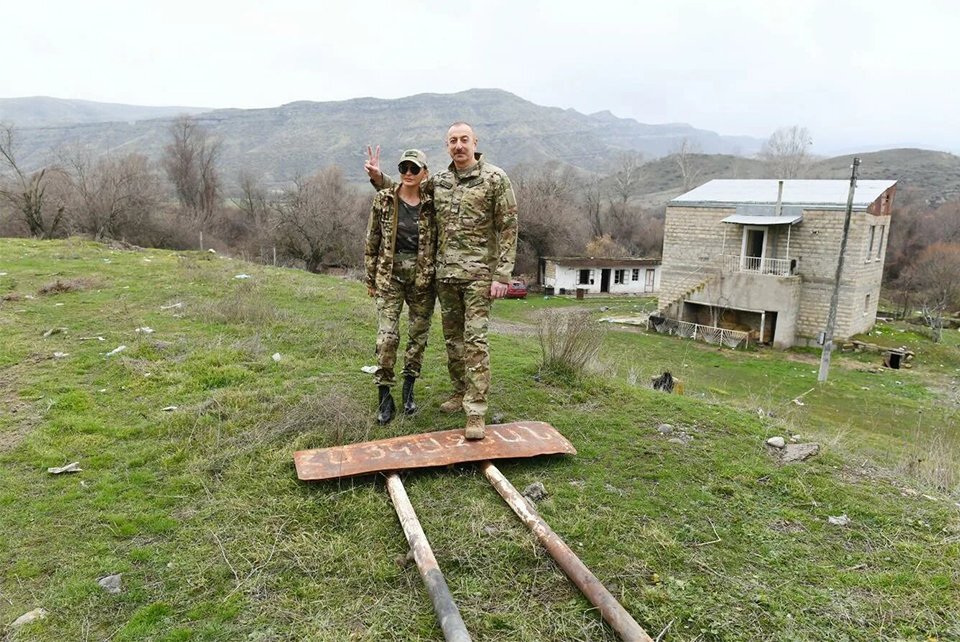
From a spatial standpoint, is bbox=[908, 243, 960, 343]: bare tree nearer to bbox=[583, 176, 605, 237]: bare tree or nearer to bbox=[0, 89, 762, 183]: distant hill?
bbox=[583, 176, 605, 237]: bare tree

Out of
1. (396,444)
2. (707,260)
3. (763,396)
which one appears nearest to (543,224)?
(707,260)

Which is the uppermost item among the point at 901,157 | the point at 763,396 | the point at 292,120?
the point at 292,120

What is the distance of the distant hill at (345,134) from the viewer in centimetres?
10694

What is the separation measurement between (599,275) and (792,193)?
1367 cm

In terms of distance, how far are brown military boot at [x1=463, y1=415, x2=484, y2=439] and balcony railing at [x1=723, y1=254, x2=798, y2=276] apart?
21401 mm

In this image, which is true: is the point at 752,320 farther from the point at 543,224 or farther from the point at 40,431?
the point at 40,431

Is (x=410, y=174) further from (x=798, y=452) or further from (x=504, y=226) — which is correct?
(x=798, y=452)

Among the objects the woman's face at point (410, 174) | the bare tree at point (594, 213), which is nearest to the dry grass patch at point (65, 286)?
the woman's face at point (410, 174)

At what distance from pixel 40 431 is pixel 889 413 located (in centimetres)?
1581

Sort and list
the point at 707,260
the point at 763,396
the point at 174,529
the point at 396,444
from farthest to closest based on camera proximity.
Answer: the point at 707,260, the point at 763,396, the point at 396,444, the point at 174,529

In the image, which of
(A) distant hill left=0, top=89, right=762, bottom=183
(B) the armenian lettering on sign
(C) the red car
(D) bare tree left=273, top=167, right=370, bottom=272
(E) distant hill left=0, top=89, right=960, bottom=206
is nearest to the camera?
(B) the armenian lettering on sign

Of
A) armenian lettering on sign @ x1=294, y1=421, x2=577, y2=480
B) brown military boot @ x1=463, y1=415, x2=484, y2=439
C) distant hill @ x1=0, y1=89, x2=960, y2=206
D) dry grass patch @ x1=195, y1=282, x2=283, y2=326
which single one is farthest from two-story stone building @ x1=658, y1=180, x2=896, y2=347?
distant hill @ x1=0, y1=89, x2=960, y2=206

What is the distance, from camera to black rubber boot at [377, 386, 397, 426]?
187 inches

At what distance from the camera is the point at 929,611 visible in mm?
2662
